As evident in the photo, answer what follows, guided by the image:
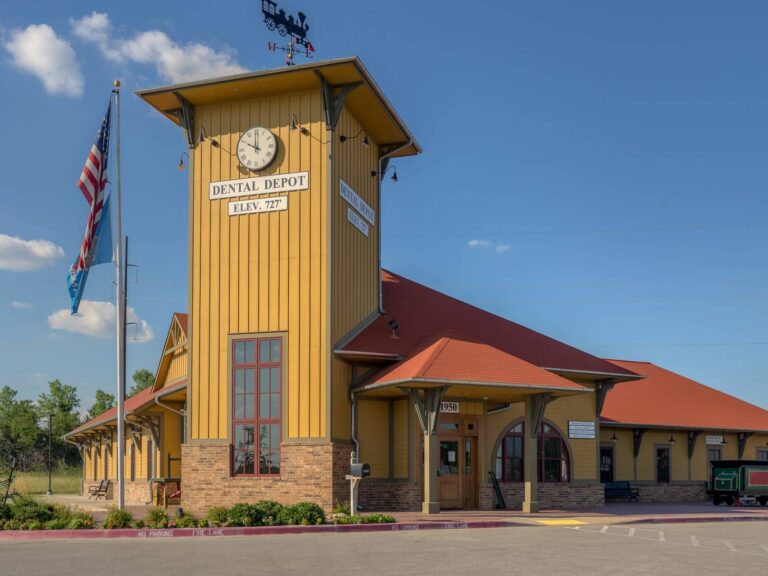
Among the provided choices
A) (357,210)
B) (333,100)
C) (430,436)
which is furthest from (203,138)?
(430,436)

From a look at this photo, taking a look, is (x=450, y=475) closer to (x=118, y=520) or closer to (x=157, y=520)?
(x=157, y=520)

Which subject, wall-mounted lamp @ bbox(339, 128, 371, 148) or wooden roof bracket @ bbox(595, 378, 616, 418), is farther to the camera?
wooden roof bracket @ bbox(595, 378, 616, 418)

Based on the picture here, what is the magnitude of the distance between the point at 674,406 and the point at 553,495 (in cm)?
954

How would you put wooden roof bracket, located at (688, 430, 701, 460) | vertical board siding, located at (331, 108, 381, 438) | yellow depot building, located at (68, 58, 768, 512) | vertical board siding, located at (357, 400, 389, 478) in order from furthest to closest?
1. wooden roof bracket, located at (688, 430, 701, 460)
2. vertical board siding, located at (357, 400, 389, 478)
3. vertical board siding, located at (331, 108, 381, 438)
4. yellow depot building, located at (68, 58, 768, 512)

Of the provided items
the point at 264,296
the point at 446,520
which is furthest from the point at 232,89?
the point at 446,520

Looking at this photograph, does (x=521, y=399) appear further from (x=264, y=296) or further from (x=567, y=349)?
(x=264, y=296)

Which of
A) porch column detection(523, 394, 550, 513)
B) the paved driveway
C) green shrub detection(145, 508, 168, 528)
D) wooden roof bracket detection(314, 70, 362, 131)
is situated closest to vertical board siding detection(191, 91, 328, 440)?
wooden roof bracket detection(314, 70, 362, 131)

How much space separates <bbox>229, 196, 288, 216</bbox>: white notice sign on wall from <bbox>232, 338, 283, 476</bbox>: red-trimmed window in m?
3.38

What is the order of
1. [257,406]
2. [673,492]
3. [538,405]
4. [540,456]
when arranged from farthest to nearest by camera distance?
1. [673,492]
2. [540,456]
3. [538,405]
4. [257,406]

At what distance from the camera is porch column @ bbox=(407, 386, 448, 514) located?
72.7 feet

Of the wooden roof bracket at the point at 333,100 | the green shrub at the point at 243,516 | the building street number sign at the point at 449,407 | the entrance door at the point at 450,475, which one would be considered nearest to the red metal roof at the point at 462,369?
the building street number sign at the point at 449,407

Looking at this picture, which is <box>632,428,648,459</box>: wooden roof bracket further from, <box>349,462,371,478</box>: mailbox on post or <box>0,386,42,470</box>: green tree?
<box>0,386,42,470</box>: green tree

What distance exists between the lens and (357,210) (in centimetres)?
2605

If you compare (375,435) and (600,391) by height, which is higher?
(600,391)
